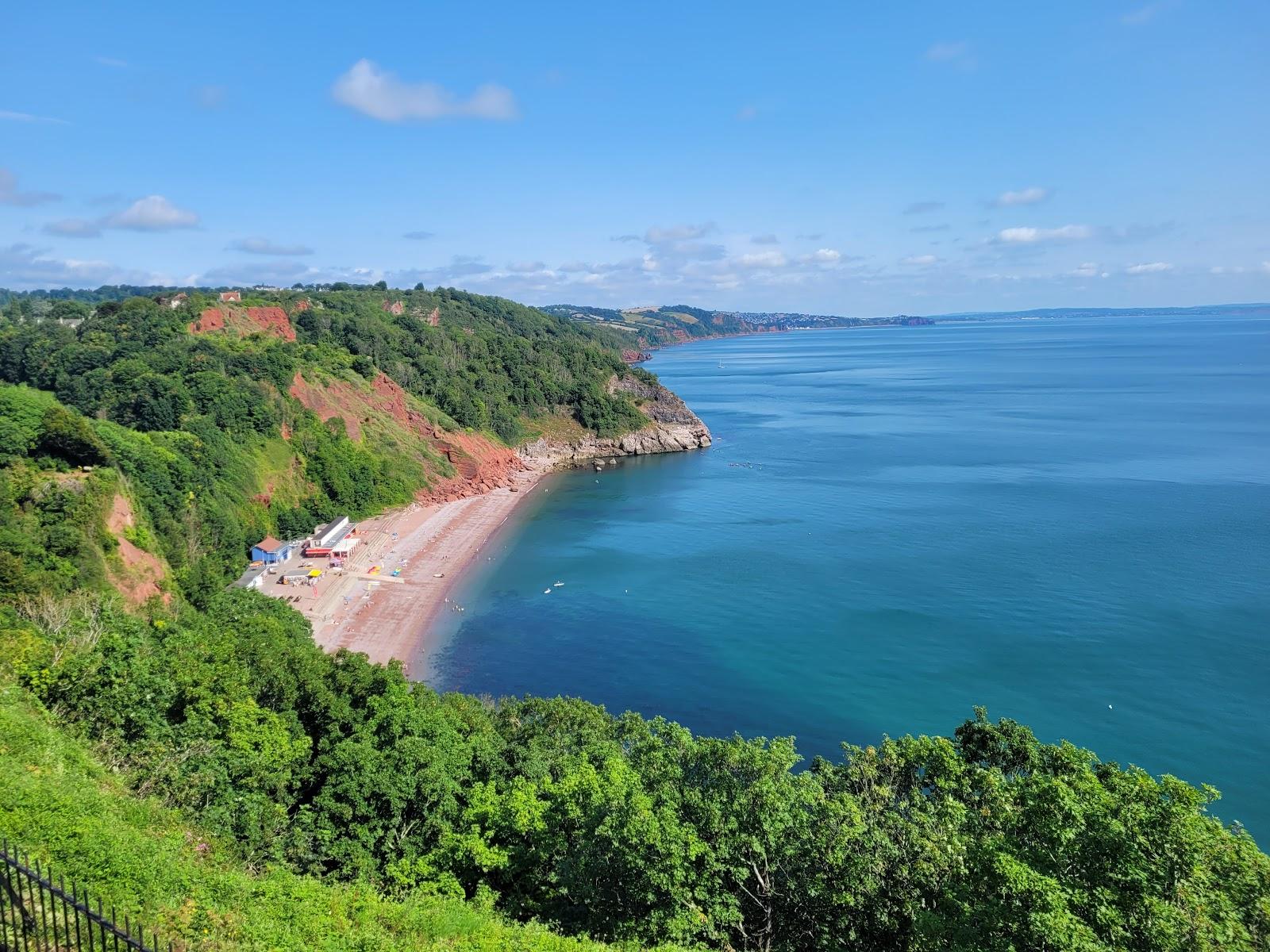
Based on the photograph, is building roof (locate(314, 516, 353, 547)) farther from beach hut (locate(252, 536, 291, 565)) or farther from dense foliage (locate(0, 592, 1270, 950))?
dense foliage (locate(0, 592, 1270, 950))

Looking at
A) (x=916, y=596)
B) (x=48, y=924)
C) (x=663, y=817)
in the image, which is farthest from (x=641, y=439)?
(x=48, y=924)

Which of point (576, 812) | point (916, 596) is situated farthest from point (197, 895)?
point (916, 596)

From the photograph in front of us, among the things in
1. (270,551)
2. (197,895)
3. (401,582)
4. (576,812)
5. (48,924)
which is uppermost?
(48,924)

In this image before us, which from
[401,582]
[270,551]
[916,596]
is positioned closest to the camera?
[916,596]

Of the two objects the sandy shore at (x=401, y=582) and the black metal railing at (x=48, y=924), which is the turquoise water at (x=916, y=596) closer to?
the sandy shore at (x=401, y=582)

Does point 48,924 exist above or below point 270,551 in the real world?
above

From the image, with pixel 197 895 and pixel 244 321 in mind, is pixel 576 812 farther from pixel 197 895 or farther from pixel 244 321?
pixel 244 321

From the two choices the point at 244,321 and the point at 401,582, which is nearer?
the point at 401,582

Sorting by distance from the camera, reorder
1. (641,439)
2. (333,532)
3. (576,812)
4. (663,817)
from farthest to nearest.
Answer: (641,439) < (333,532) < (576,812) < (663,817)
